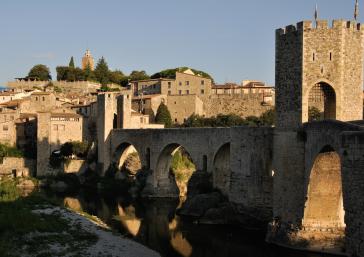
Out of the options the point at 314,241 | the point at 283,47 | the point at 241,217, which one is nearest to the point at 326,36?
the point at 283,47

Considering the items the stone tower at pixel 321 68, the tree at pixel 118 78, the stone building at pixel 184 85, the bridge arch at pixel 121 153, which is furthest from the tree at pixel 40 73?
the stone tower at pixel 321 68

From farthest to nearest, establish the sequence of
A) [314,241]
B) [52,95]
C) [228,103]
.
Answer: [228,103] < [52,95] < [314,241]

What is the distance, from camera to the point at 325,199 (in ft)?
75.4

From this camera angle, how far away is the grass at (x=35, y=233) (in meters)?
21.4

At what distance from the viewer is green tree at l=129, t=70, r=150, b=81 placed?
9788 cm

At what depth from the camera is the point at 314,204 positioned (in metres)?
23.0

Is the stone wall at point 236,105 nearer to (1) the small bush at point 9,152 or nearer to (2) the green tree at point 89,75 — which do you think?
(1) the small bush at point 9,152

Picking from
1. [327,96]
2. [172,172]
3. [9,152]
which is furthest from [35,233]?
[9,152]

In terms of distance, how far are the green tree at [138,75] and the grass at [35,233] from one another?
6791 centimetres

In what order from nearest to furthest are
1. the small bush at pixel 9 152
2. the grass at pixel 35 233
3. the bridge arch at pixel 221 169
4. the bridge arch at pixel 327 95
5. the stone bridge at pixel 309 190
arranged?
the grass at pixel 35 233 → the stone bridge at pixel 309 190 → the bridge arch at pixel 327 95 → the bridge arch at pixel 221 169 → the small bush at pixel 9 152

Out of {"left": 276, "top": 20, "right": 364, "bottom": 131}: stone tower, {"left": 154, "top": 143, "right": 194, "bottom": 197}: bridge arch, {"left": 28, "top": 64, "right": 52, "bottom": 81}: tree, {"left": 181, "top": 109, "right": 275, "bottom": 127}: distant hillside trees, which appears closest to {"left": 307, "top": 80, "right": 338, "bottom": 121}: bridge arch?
{"left": 276, "top": 20, "right": 364, "bottom": 131}: stone tower

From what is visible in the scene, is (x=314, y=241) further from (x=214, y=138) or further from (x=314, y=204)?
(x=214, y=138)

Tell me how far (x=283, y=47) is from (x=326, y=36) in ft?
6.66

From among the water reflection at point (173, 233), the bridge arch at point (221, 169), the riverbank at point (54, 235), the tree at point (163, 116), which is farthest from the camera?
the tree at point (163, 116)
